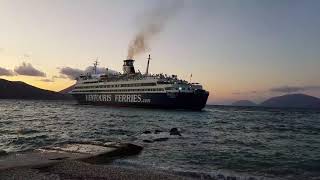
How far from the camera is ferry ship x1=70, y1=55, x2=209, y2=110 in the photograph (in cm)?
11725

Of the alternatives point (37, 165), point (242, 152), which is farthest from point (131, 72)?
point (37, 165)

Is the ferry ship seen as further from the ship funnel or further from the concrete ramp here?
the concrete ramp

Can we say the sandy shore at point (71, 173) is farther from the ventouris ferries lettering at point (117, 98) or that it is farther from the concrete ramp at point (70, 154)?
the ventouris ferries lettering at point (117, 98)

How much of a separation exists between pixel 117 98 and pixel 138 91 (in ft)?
46.5

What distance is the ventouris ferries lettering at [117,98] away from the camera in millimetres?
130425

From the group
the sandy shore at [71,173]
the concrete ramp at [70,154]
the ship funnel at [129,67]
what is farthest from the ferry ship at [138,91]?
the sandy shore at [71,173]

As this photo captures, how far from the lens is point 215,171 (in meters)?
22.3

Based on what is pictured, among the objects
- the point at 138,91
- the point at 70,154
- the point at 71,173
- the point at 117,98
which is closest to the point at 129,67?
the point at 117,98

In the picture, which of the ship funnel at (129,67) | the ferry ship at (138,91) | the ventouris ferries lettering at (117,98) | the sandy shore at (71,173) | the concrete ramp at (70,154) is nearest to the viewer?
the sandy shore at (71,173)

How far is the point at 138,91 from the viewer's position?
131375mm

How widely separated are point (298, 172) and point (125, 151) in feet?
36.2

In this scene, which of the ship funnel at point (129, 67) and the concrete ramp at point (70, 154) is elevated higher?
the ship funnel at point (129, 67)

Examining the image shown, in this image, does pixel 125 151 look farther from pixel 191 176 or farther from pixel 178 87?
pixel 178 87

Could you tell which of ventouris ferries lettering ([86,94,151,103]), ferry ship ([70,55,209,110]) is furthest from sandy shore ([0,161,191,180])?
ventouris ferries lettering ([86,94,151,103])
